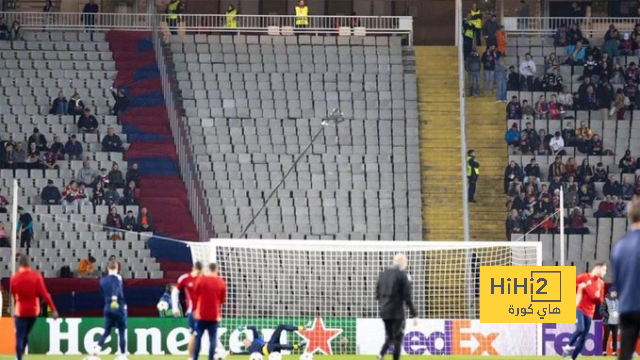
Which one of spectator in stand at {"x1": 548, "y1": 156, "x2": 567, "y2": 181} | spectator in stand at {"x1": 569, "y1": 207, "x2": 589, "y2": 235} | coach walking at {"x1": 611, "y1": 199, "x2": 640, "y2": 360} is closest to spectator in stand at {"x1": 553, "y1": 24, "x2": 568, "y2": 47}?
spectator in stand at {"x1": 548, "y1": 156, "x2": 567, "y2": 181}

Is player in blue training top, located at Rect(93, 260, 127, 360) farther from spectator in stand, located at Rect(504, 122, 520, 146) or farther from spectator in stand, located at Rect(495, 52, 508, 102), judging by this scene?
spectator in stand, located at Rect(495, 52, 508, 102)

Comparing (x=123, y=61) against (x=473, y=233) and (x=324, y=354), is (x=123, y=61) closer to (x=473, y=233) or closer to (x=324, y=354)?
(x=473, y=233)

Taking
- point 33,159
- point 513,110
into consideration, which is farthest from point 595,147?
point 33,159

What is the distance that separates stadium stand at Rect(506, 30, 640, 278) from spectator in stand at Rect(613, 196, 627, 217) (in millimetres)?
82

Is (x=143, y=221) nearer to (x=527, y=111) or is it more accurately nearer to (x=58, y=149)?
(x=58, y=149)

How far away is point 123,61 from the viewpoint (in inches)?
1703

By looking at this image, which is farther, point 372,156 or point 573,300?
point 372,156

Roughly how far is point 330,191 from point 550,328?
9558 mm

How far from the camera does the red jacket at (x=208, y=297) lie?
21.9 m

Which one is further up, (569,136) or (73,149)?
(73,149)

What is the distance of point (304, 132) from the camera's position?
136 feet

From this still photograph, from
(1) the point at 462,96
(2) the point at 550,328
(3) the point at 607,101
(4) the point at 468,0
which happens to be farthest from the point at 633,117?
(2) the point at 550,328

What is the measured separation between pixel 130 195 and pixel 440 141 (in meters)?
8.65

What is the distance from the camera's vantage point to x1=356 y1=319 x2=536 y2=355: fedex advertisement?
31.2 m
